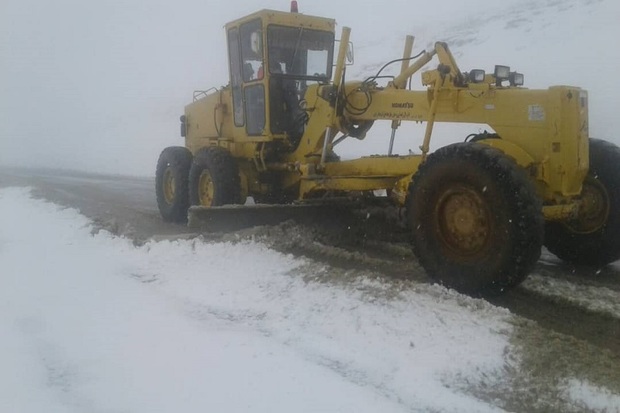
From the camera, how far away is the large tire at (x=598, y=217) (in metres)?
5.62

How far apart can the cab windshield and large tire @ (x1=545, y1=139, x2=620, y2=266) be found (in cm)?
366

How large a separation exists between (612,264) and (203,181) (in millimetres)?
5141

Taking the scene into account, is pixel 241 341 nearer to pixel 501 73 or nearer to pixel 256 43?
pixel 501 73

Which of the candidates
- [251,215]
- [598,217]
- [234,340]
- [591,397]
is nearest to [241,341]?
[234,340]

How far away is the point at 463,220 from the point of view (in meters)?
4.86

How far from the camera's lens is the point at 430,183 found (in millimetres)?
4984

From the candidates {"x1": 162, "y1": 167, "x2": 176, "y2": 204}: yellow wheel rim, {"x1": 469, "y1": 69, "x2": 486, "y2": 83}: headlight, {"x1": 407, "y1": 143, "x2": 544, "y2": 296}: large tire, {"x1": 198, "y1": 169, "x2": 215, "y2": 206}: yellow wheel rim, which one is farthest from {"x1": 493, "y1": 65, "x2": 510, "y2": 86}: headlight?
{"x1": 162, "y1": 167, "x2": 176, "y2": 204}: yellow wheel rim

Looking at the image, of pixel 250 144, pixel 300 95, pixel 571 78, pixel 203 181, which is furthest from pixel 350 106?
pixel 571 78

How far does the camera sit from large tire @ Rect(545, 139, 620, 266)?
221 inches

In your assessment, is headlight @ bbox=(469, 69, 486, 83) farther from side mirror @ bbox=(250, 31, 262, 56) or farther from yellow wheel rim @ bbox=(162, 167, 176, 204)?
yellow wheel rim @ bbox=(162, 167, 176, 204)

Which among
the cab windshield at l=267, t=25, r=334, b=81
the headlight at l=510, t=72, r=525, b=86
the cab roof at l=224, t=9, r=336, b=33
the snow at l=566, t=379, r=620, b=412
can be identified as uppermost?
the cab roof at l=224, t=9, r=336, b=33

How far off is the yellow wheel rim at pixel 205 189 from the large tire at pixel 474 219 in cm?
398

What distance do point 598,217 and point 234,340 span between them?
358 cm

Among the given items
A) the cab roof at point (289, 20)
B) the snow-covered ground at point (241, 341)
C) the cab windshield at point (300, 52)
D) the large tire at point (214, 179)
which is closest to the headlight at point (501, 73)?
the snow-covered ground at point (241, 341)
